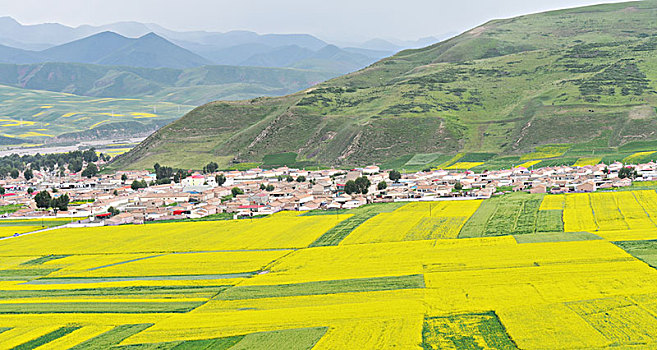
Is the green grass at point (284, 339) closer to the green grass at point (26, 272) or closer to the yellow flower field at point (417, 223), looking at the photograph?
the yellow flower field at point (417, 223)

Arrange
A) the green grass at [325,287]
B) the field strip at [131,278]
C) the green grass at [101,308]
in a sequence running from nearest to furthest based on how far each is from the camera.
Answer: the green grass at [101,308], the green grass at [325,287], the field strip at [131,278]

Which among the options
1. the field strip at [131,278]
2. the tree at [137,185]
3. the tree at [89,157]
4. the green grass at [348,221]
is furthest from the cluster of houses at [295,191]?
the tree at [89,157]

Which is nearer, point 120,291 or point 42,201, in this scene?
point 120,291

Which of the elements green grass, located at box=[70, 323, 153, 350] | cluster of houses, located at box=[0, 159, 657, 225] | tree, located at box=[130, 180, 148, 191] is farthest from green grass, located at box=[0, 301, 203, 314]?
tree, located at box=[130, 180, 148, 191]

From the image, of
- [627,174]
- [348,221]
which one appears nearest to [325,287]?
[348,221]

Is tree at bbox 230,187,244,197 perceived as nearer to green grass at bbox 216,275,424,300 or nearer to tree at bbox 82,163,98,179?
tree at bbox 82,163,98,179

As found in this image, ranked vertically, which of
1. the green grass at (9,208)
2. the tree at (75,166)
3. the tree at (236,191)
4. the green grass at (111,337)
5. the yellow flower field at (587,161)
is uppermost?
the tree at (75,166)

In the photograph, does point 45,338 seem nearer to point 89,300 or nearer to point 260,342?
Answer: point 89,300
